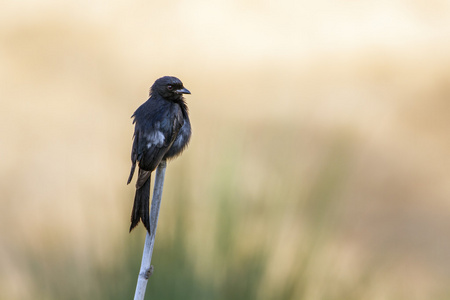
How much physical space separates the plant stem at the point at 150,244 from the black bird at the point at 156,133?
3 cm

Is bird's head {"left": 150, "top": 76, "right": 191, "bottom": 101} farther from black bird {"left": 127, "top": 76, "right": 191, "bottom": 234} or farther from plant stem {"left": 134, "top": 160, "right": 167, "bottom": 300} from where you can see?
plant stem {"left": 134, "top": 160, "right": 167, "bottom": 300}

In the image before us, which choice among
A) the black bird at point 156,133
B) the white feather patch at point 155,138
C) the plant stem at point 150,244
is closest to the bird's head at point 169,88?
the black bird at point 156,133

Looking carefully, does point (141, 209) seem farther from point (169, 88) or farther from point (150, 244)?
point (169, 88)

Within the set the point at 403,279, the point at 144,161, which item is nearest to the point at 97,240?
the point at 144,161

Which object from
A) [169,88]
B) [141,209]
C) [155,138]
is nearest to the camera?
[141,209]

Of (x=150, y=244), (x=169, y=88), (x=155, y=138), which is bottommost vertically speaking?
(x=150, y=244)

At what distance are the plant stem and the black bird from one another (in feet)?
0.11

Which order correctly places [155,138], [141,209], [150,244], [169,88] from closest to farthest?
1. [150,244]
2. [141,209]
3. [155,138]
4. [169,88]

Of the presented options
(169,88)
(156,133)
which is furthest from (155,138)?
(169,88)

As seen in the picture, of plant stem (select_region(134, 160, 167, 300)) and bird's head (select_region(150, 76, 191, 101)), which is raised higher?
bird's head (select_region(150, 76, 191, 101))

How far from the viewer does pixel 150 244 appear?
1.90 metres

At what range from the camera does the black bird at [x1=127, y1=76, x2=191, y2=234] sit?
2.10 metres

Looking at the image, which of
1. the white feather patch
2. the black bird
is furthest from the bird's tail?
the white feather patch

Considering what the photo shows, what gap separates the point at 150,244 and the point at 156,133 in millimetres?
500
